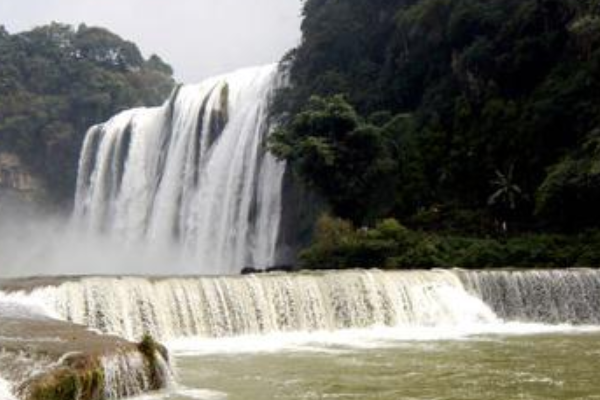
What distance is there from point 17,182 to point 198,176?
28.8 metres

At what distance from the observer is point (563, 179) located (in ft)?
95.0

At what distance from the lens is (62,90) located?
74.6 metres

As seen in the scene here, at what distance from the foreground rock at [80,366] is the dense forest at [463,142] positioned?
18.8 meters

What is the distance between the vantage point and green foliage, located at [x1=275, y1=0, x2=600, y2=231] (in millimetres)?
31484

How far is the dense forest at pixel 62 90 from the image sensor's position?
68.2 m

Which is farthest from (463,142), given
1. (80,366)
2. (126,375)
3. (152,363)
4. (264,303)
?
(80,366)

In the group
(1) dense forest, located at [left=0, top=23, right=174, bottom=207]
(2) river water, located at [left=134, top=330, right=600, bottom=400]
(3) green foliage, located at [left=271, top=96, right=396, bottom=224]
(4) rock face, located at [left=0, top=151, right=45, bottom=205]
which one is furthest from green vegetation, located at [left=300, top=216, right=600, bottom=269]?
(4) rock face, located at [left=0, top=151, right=45, bottom=205]

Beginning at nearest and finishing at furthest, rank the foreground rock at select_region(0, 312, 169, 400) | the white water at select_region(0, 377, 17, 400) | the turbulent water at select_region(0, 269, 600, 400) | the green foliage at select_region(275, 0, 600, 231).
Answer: the white water at select_region(0, 377, 17, 400) < the foreground rock at select_region(0, 312, 169, 400) < the turbulent water at select_region(0, 269, 600, 400) < the green foliage at select_region(275, 0, 600, 231)

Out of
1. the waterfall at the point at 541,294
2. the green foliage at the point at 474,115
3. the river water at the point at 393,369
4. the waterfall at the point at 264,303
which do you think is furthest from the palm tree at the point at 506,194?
the river water at the point at 393,369

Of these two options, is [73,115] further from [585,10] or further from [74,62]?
[585,10]

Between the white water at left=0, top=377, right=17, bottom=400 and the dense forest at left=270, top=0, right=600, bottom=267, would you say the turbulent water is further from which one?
the dense forest at left=270, top=0, right=600, bottom=267

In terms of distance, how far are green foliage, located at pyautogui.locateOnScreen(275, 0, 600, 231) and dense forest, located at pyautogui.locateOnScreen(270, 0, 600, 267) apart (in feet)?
0.16

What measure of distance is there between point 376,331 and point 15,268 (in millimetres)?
47936

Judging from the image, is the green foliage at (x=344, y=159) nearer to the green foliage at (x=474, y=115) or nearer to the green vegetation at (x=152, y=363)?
the green foliage at (x=474, y=115)
